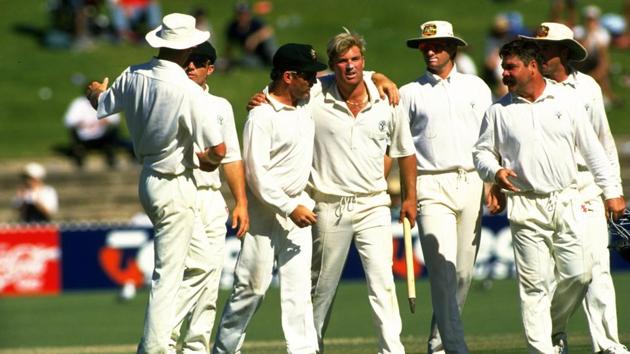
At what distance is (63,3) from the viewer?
28312mm

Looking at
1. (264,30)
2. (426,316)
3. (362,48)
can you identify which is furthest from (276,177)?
(264,30)

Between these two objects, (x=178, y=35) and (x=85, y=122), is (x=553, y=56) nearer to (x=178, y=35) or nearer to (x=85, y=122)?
(x=178, y=35)

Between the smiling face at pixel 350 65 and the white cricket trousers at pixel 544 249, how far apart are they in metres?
1.40

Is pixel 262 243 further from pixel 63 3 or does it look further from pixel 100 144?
pixel 63 3

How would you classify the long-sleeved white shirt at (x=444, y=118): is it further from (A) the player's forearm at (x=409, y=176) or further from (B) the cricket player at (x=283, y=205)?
(B) the cricket player at (x=283, y=205)

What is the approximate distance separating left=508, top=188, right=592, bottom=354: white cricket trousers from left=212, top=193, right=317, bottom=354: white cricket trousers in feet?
4.92

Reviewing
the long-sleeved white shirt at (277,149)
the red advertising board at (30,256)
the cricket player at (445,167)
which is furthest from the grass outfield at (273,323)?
the long-sleeved white shirt at (277,149)

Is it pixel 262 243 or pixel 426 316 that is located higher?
pixel 262 243

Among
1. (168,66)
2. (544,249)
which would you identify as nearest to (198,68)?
(168,66)

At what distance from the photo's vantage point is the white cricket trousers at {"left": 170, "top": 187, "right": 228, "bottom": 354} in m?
10.8

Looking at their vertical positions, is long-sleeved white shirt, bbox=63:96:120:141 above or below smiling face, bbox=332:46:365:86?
below

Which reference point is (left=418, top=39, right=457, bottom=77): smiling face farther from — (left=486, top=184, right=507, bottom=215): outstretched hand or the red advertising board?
the red advertising board

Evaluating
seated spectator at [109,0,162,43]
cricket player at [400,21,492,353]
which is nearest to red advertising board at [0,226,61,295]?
seated spectator at [109,0,162,43]

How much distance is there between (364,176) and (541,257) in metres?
1.41
